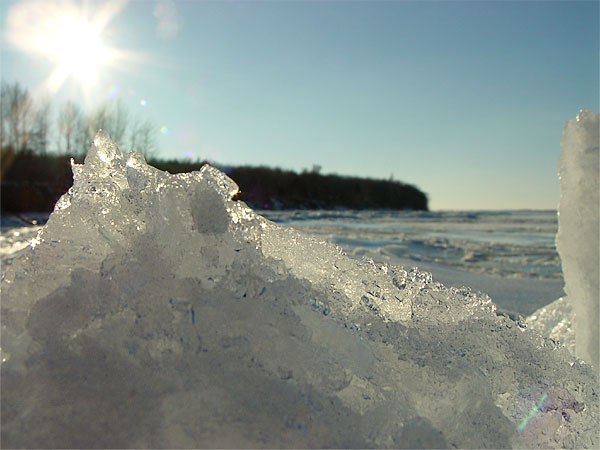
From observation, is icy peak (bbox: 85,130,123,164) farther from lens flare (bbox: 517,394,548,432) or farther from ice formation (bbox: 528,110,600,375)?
ice formation (bbox: 528,110,600,375)

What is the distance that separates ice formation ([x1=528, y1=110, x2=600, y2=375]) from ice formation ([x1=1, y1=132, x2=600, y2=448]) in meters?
0.78

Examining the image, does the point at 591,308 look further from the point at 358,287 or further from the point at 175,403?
the point at 175,403

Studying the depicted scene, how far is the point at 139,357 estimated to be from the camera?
0.62 m

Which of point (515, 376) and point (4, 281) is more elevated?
point (4, 281)

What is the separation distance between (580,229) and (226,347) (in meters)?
1.53

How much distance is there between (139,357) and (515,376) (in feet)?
2.04

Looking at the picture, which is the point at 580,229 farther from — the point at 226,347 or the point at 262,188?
the point at 262,188

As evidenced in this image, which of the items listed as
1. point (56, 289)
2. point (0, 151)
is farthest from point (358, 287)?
point (0, 151)

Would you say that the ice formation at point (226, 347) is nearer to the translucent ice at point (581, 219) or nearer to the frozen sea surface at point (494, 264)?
the translucent ice at point (581, 219)

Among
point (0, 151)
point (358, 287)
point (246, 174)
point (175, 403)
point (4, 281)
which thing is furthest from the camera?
point (246, 174)

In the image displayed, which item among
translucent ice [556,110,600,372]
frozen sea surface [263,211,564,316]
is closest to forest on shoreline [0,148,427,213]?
frozen sea surface [263,211,564,316]

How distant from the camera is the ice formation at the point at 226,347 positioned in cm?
58

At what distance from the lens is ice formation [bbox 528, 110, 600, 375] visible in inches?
59.4

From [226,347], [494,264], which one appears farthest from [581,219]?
[494,264]
